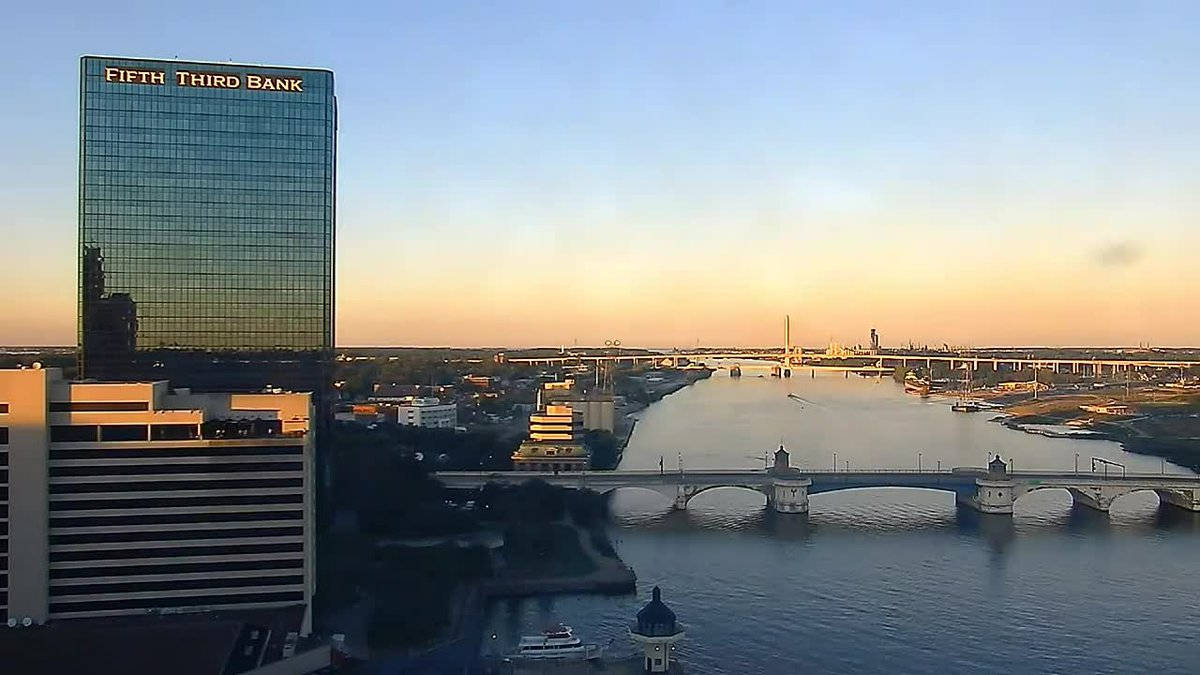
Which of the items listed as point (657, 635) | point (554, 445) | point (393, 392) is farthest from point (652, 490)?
point (393, 392)

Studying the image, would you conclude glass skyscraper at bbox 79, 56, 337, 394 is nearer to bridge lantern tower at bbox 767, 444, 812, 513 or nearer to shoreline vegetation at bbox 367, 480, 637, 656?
shoreline vegetation at bbox 367, 480, 637, 656

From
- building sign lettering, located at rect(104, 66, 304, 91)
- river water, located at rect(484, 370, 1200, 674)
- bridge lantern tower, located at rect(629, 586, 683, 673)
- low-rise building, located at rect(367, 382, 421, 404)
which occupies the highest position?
building sign lettering, located at rect(104, 66, 304, 91)

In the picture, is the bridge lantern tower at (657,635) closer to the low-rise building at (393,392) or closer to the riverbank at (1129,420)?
the riverbank at (1129,420)

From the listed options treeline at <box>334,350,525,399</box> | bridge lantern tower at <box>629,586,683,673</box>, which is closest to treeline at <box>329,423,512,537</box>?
bridge lantern tower at <box>629,586,683,673</box>

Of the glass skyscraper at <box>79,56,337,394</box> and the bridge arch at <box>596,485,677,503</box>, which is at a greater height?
the glass skyscraper at <box>79,56,337,394</box>

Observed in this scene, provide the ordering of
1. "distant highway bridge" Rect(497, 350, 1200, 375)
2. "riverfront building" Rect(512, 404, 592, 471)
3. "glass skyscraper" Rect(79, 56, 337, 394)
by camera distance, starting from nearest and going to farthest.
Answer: "glass skyscraper" Rect(79, 56, 337, 394) < "riverfront building" Rect(512, 404, 592, 471) < "distant highway bridge" Rect(497, 350, 1200, 375)

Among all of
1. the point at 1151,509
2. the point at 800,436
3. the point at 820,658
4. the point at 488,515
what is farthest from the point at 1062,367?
the point at 820,658

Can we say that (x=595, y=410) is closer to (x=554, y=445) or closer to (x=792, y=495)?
(x=554, y=445)
